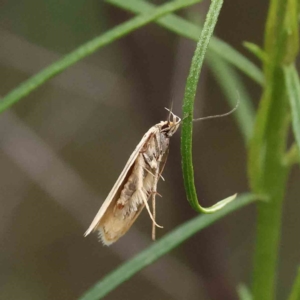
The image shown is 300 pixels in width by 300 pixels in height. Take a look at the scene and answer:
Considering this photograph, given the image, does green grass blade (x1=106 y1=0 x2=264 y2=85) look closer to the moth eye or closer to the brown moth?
the brown moth

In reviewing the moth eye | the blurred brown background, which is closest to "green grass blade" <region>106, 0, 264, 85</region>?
the moth eye

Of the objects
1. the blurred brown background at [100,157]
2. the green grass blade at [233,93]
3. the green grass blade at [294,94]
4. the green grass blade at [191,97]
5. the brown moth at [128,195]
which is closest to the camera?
the green grass blade at [191,97]

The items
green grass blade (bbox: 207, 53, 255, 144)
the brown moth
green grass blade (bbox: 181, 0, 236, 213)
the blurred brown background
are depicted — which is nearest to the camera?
green grass blade (bbox: 181, 0, 236, 213)

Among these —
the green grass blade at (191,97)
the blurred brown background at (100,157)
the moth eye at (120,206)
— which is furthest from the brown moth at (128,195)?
the blurred brown background at (100,157)

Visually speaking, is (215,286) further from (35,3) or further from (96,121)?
(35,3)

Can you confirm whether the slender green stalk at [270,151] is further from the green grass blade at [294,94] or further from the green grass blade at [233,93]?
the green grass blade at [233,93]
